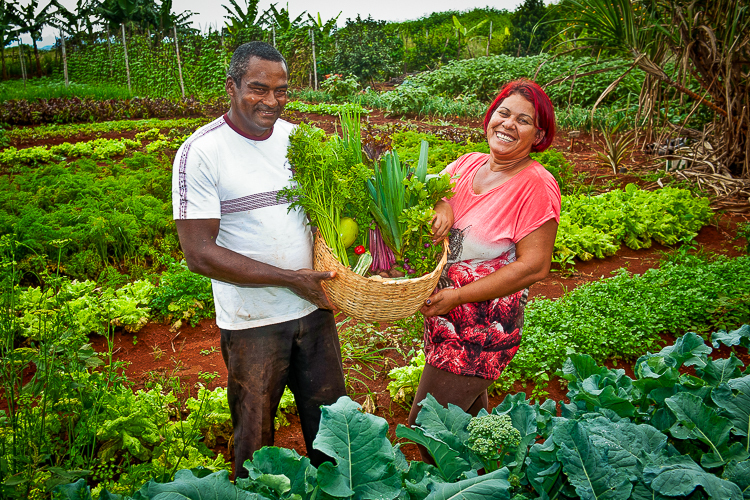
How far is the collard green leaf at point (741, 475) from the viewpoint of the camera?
1.43 m

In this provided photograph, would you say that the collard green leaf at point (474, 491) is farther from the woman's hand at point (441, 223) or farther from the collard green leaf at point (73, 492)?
the woman's hand at point (441, 223)

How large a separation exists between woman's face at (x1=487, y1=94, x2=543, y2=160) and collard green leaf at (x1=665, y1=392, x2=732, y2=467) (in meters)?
1.10

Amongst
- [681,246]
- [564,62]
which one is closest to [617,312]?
[681,246]

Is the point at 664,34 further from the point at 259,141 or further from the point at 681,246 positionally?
the point at 259,141

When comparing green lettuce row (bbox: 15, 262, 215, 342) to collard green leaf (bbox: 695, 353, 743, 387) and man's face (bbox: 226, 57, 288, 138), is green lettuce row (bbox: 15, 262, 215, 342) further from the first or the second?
collard green leaf (bbox: 695, 353, 743, 387)

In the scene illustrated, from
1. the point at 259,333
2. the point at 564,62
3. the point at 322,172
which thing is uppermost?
the point at 564,62

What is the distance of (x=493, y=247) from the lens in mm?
2166

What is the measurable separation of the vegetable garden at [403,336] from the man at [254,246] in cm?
16

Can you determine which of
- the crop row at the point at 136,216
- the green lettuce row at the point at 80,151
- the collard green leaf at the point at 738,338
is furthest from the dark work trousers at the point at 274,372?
the green lettuce row at the point at 80,151

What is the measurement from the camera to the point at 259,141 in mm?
2139

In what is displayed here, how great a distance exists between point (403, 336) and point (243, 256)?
94.2 inches

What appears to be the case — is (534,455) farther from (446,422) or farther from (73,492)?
(73,492)

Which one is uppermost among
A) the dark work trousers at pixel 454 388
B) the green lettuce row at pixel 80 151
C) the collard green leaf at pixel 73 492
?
the green lettuce row at pixel 80 151

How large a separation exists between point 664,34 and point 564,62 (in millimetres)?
12318
